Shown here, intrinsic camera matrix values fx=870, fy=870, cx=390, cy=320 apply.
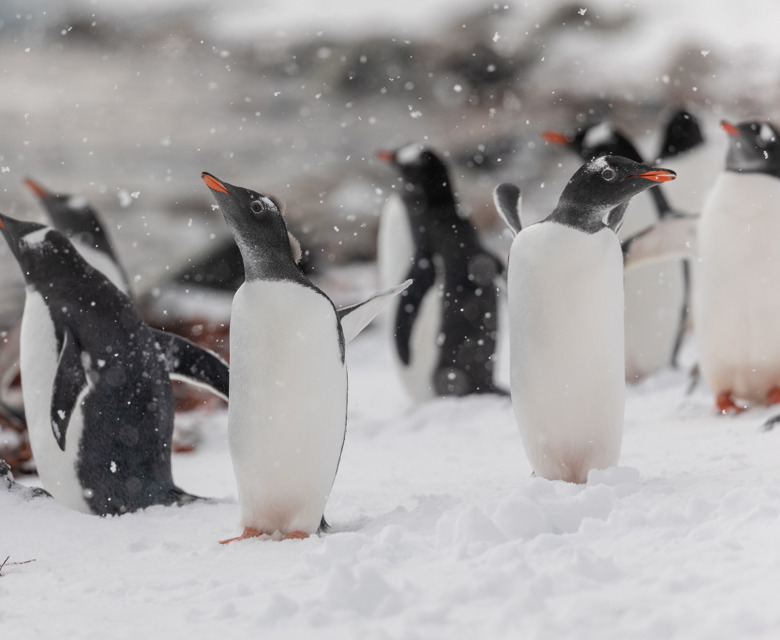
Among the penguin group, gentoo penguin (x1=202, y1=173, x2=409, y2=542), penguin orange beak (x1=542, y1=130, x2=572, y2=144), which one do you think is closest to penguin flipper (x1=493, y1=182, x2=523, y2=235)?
the penguin group

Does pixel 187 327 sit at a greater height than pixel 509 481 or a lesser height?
lesser

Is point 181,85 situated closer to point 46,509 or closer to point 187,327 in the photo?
point 187,327

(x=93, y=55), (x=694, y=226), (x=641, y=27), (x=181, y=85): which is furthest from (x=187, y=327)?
(x=641, y=27)

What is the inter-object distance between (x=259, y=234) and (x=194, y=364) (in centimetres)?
60

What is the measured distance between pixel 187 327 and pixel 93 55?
6.15 metres

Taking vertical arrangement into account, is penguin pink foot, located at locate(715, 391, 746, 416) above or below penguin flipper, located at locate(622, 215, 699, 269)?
below

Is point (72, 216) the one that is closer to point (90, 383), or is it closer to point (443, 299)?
point (90, 383)

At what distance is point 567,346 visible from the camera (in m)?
1.81

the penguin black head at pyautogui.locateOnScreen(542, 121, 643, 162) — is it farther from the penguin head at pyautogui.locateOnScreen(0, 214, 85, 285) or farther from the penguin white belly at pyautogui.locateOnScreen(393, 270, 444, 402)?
the penguin head at pyautogui.locateOnScreen(0, 214, 85, 285)

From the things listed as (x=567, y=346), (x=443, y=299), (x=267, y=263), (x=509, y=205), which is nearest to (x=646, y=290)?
(x=443, y=299)

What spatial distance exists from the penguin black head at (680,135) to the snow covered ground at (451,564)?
213cm

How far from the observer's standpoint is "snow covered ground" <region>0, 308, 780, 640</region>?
1.02 metres

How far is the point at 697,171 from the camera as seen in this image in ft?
13.1

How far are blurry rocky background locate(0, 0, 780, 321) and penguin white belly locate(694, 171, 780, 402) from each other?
5.15 m
